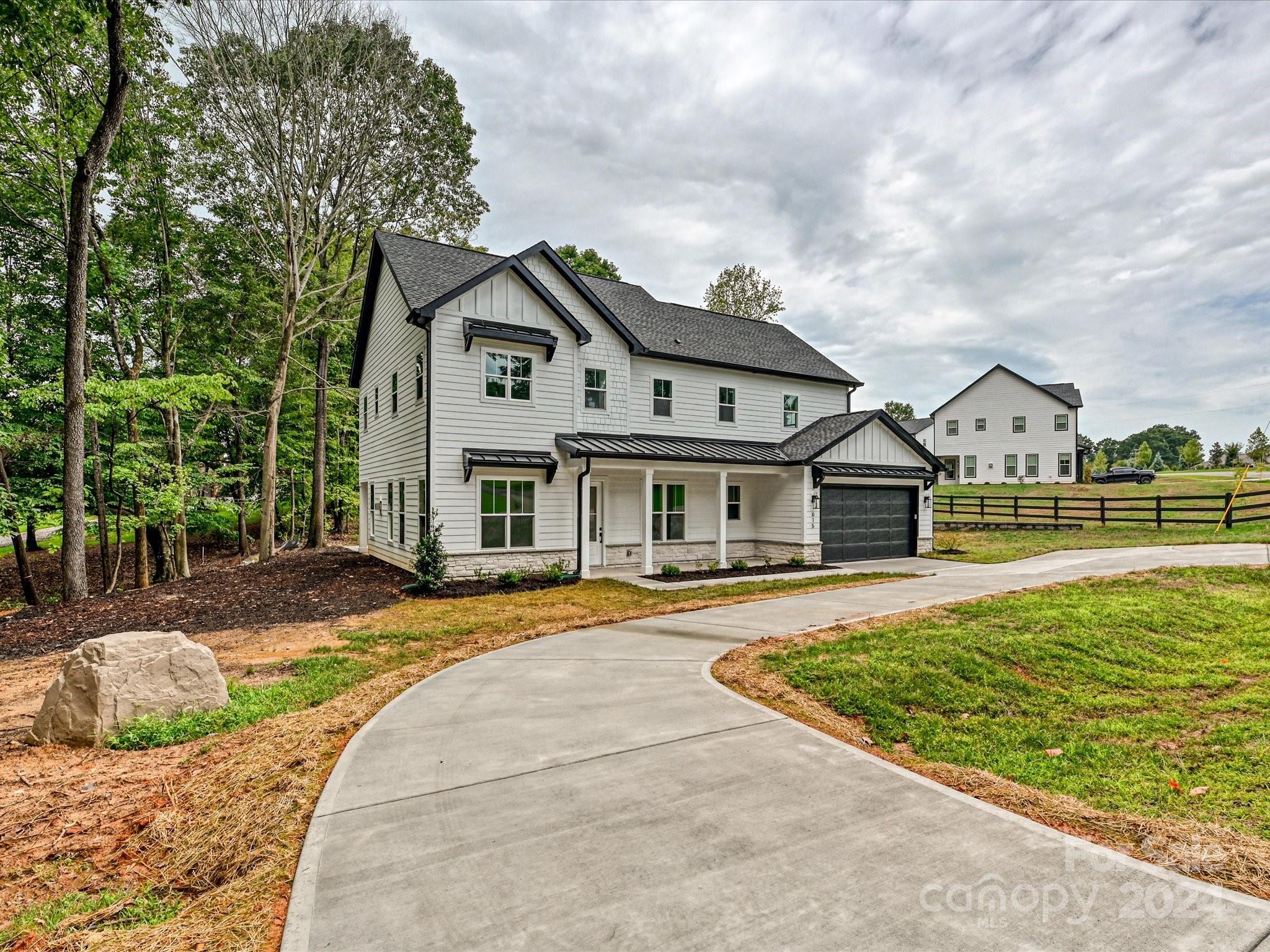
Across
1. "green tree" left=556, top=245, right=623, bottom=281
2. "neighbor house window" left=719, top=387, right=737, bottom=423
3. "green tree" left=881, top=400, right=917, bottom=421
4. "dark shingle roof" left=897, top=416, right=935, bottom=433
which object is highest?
"green tree" left=556, top=245, right=623, bottom=281

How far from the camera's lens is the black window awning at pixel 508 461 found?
13203 mm

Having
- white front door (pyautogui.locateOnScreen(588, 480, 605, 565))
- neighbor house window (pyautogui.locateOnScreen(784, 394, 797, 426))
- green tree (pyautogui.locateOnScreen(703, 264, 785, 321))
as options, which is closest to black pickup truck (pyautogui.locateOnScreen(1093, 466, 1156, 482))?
green tree (pyautogui.locateOnScreen(703, 264, 785, 321))

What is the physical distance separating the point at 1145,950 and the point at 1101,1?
13365mm

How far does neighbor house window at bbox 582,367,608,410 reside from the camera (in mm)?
15445

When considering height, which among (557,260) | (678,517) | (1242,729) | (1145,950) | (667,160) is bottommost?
(1242,729)

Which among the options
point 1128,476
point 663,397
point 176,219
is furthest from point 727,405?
point 1128,476

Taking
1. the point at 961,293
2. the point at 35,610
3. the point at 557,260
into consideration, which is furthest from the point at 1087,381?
the point at 35,610

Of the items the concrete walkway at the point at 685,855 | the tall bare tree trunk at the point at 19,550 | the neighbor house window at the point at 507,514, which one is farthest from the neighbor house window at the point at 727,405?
the tall bare tree trunk at the point at 19,550

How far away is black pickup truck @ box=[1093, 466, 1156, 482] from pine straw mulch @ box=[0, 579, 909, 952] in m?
49.0

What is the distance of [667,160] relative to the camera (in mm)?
18703

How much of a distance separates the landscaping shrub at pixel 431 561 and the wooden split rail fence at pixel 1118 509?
77.5ft

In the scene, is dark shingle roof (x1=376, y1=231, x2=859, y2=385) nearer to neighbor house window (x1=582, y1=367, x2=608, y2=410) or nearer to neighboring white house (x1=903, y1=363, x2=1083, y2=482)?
neighbor house window (x1=582, y1=367, x2=608, y2=410)

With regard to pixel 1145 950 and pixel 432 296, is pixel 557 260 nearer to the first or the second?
pixel 432 296

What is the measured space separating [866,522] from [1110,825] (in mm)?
15844
